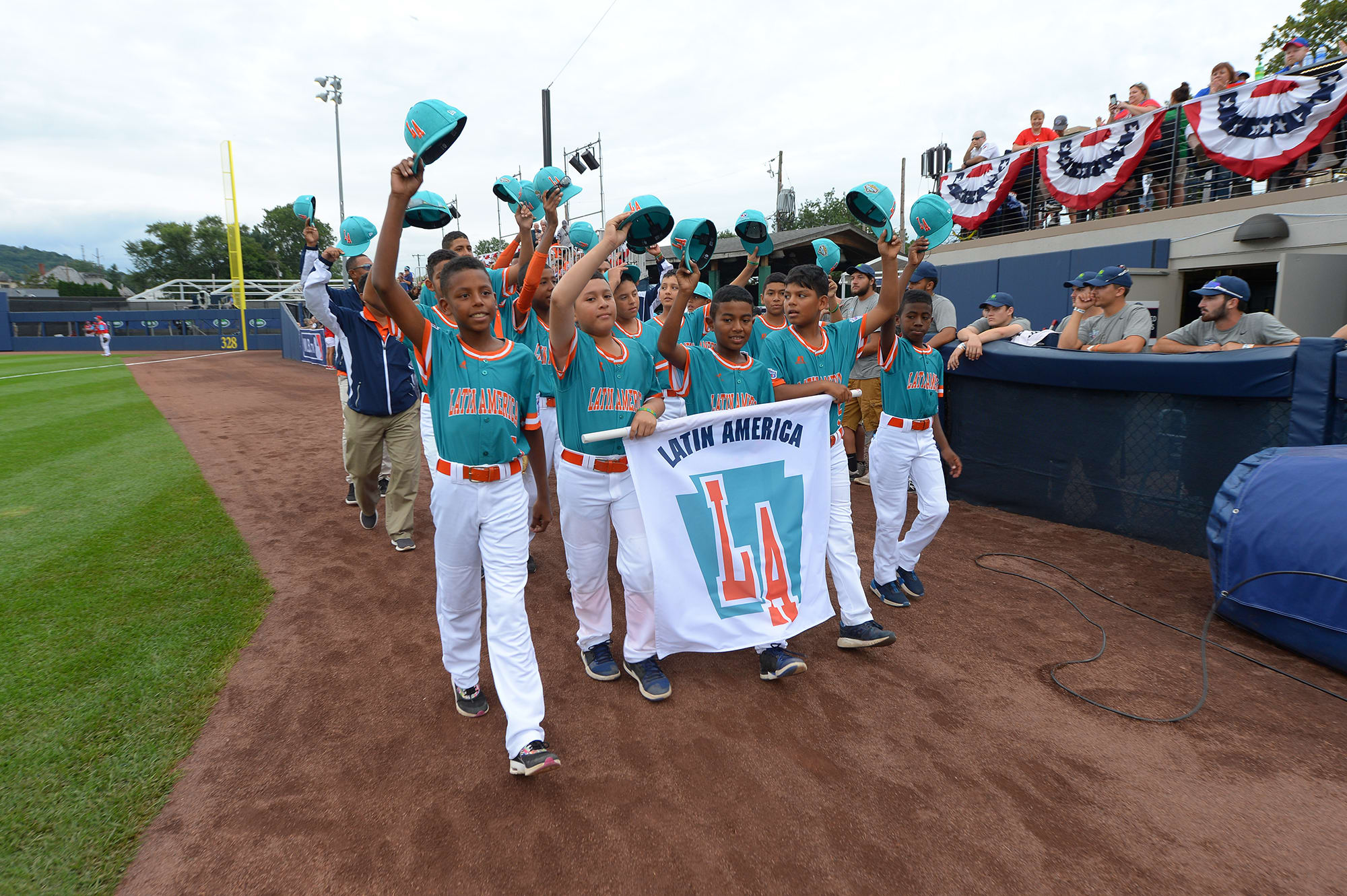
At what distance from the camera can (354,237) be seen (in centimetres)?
464

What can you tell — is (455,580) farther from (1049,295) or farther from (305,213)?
(1049,295)

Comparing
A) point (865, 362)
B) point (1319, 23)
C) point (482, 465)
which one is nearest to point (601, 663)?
point (482, 465)

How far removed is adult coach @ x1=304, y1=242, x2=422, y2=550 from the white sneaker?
11.9 m

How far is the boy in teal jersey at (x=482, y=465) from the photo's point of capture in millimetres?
2818

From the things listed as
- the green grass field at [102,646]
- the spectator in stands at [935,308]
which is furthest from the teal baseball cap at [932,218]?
the green grass field at [102,646]

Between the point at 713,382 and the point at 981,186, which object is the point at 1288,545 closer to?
the point at 713,382

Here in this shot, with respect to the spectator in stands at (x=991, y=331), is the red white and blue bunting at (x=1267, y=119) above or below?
above

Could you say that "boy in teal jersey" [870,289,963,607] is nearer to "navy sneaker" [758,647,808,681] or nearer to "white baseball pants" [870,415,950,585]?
"white baseball pants" [870,415,950,585]

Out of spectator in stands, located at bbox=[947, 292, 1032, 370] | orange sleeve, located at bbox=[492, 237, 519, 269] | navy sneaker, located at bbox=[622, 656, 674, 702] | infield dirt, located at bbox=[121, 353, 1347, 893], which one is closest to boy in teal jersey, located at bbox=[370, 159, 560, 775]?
infield dirt, located at bbox=[121, 353, 1347, 893]

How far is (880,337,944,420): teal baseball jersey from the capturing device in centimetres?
438

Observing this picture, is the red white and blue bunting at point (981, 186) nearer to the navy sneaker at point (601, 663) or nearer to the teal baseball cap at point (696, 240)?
the teal baseball cap at point (696, 240)

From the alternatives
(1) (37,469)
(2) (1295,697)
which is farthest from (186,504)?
(2) (1295,697)

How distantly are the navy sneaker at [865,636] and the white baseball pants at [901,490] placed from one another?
0.78 m

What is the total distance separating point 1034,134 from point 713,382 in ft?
40.8
